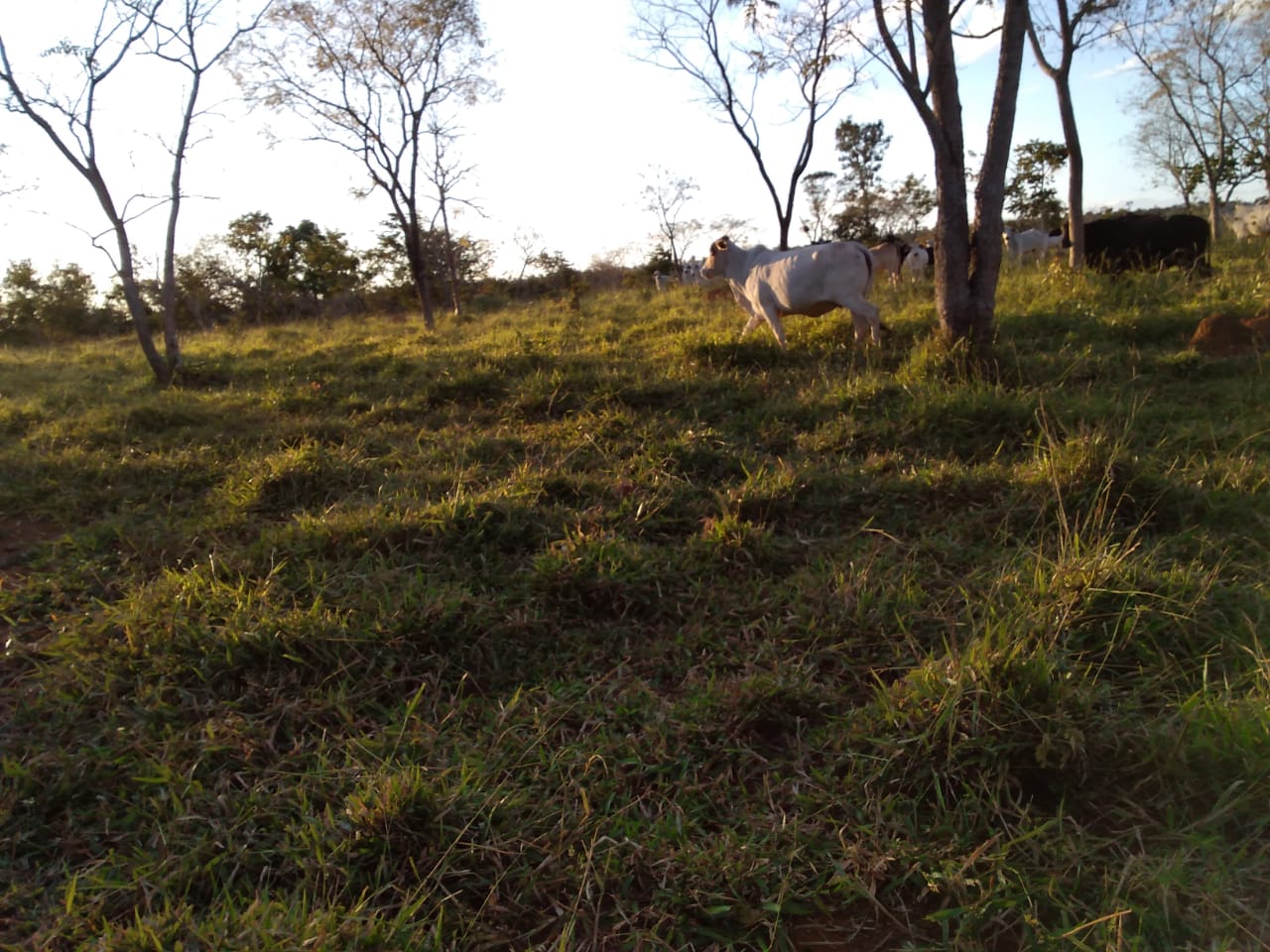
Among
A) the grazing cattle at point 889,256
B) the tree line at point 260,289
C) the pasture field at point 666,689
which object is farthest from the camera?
the tree line at point 260,289

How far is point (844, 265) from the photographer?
6.47m

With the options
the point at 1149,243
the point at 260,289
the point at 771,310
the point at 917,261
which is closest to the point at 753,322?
the point at 771,310

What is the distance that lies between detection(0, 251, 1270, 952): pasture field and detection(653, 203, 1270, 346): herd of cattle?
7.28 ft

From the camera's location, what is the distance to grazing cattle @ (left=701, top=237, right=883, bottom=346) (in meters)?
6.47

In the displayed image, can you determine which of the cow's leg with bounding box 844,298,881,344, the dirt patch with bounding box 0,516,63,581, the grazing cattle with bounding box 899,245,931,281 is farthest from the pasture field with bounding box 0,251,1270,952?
the grazing cattle with bounding box 899,245,931,281

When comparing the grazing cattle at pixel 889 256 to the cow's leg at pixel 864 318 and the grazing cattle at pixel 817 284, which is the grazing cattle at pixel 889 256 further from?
the cow's leg at pixel 864 318

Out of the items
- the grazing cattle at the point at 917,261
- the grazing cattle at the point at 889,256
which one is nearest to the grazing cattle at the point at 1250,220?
the grazing cattle at the point at 917,261

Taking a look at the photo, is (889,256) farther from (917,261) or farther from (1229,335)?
(1229,335)

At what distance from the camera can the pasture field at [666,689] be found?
1.58 m

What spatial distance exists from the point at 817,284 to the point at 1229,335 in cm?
303

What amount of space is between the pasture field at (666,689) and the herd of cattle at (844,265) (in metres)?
2.22

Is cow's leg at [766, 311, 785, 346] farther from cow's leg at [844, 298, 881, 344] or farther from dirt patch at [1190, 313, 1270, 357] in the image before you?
dirt patch at [1190, 313, 1270, 357]

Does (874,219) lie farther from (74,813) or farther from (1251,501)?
(74,813)

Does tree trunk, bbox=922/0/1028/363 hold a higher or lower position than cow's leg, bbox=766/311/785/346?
higher
